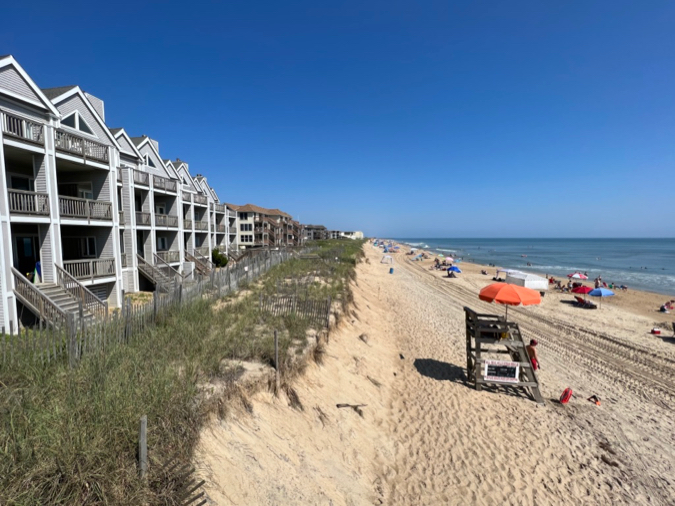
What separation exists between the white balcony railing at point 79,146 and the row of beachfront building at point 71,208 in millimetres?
46

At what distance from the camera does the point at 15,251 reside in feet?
43.6

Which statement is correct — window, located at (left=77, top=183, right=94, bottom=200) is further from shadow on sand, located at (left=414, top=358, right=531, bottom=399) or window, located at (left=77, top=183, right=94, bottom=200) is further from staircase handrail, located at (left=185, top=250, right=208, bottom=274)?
shadow on sand, located at (left=414, top=358, right=531, bottom=399)

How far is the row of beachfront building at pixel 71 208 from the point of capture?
11289 millimetres

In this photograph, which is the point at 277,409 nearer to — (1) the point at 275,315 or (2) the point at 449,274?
(1) the point at 275,315

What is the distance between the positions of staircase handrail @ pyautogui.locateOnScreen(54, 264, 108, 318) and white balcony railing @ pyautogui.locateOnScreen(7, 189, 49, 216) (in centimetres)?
231

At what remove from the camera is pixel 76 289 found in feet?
43.4

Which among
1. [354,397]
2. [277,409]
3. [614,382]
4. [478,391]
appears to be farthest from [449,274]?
[277,409]

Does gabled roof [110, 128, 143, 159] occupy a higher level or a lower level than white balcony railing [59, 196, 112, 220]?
higher

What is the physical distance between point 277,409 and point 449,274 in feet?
124

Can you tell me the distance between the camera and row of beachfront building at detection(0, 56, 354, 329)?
11.3 metres

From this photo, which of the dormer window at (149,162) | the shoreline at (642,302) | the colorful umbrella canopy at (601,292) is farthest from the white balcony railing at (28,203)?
the colorful umbrella canopy at (601,292)

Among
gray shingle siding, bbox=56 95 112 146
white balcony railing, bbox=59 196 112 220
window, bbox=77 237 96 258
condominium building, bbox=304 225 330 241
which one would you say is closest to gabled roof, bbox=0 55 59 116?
gray shingle siding, bbox=56 95 112 146

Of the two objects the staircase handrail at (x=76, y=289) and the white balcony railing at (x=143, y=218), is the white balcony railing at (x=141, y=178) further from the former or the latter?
the staircase handrail at (x=76, y=289)

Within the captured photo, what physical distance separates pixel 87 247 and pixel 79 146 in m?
5.24
